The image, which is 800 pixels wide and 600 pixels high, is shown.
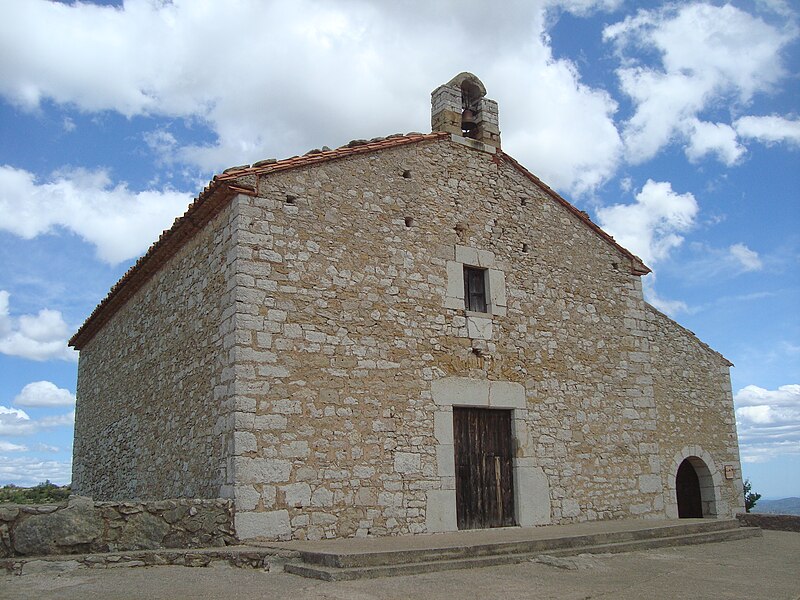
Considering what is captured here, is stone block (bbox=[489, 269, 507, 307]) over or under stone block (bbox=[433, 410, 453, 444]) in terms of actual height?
A: over

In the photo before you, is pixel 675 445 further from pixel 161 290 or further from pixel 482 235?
pixel 161 290

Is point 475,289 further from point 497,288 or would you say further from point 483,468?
point 483,468

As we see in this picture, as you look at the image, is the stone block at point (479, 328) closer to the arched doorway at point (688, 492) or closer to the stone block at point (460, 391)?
the stone block at point (460, 391)

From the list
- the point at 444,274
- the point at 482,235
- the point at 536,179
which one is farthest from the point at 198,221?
the point at 536,179

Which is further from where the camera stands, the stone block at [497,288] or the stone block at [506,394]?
the stone block at [497,288]

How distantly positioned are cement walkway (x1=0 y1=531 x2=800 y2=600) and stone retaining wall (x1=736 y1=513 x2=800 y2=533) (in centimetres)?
444

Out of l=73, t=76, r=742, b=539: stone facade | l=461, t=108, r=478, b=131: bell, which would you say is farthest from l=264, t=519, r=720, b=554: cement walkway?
l=461, t=108, r=478, b=131: bell

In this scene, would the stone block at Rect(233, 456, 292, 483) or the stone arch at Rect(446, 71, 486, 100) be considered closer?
the stone block at Rect(233, 456, 292, 483)

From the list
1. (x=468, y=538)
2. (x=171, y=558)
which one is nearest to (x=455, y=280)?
(x=468, y=538)

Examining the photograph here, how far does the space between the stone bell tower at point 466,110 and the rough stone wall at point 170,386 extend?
14.3ft

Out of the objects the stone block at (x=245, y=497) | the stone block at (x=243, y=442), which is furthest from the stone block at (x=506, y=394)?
the stone block at (x=245, y=497)

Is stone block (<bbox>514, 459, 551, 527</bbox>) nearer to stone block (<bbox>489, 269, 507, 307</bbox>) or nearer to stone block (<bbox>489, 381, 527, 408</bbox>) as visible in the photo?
stone block (<bbox>489, 381, 527, 408</bbox>)

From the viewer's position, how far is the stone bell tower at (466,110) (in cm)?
1212

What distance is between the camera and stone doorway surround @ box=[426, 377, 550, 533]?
1002 cm
